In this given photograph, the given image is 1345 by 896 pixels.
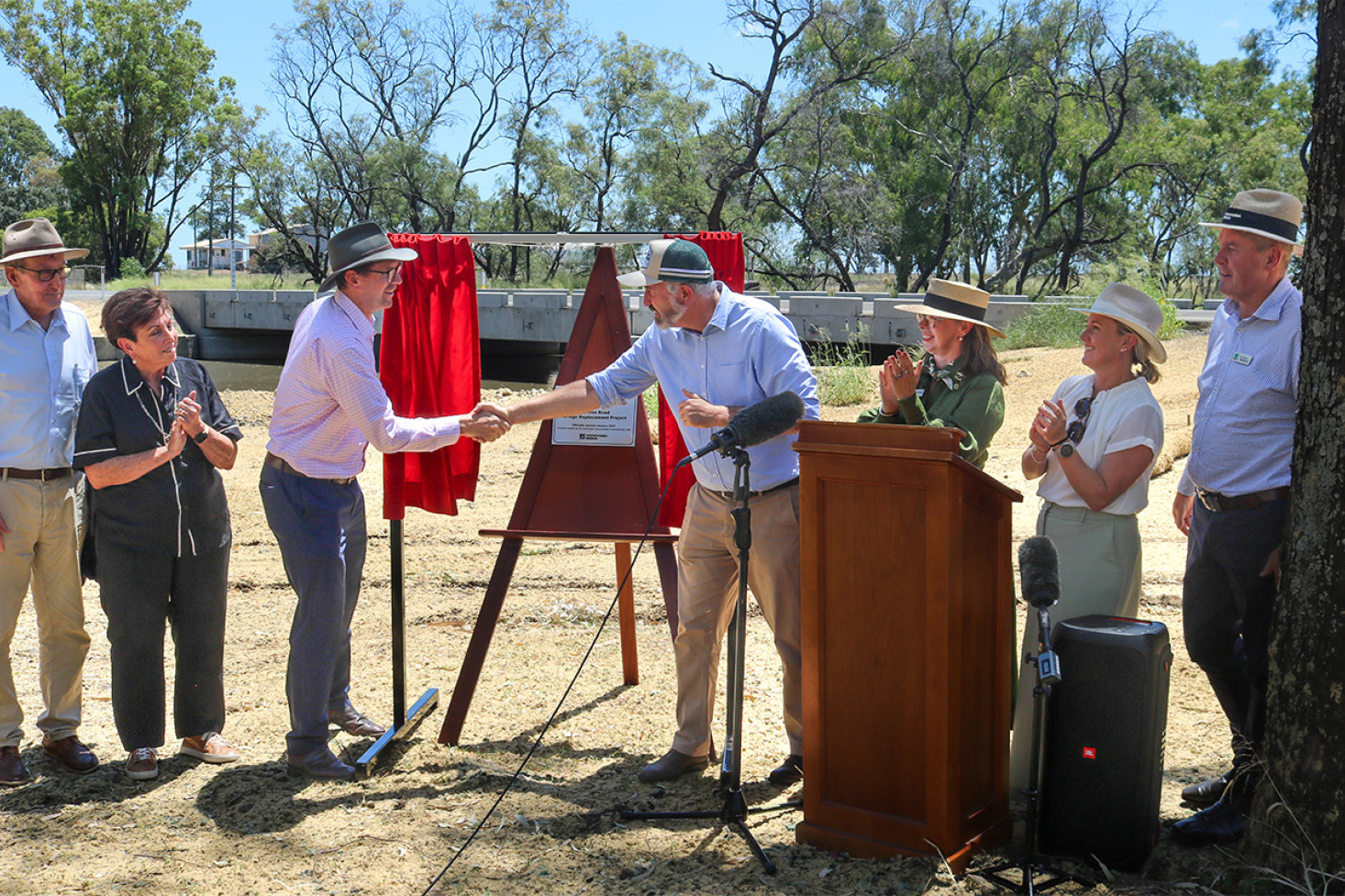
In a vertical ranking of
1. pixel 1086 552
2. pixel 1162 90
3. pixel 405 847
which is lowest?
pixel 405 847

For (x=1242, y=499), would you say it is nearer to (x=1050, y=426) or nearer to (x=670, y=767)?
(x=1050, y=426)

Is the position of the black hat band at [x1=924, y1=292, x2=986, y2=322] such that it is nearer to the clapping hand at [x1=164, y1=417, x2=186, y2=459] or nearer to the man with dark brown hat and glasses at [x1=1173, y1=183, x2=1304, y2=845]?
the man with dark brown hat and glasses at [x1=1173, y1=183, x2=1304, y2=845]

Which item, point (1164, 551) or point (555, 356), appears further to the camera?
point (555, 356)

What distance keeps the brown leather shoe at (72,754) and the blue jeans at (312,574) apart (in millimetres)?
858

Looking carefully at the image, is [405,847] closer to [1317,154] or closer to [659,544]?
[659,544]

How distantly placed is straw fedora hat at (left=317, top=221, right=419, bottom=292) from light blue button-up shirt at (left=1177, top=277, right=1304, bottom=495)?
316 centimetres

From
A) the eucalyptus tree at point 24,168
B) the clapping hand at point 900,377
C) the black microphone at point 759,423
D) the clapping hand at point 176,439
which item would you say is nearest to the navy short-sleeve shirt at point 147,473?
the clapping hand at point 176,439

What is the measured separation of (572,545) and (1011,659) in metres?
5.77

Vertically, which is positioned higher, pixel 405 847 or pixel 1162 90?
pixel 1162 90

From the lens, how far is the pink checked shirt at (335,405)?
14.8 feet

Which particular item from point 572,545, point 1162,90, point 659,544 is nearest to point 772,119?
point 1162,90

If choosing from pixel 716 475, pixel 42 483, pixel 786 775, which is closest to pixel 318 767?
pixel 42 483

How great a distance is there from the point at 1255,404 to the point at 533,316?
29.2 m

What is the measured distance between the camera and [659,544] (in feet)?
17.5
